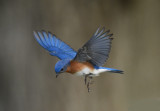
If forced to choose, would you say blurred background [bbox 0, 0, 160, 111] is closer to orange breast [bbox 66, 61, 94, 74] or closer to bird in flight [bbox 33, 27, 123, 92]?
bird in flight [bbox 33, 27, 123, 92]

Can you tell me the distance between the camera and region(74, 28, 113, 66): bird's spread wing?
248 cm

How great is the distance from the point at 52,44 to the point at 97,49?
69cm

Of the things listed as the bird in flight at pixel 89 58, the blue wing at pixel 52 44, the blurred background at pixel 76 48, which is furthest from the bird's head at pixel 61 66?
the blurred background at pixel 76 48

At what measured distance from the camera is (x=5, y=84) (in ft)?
12.0

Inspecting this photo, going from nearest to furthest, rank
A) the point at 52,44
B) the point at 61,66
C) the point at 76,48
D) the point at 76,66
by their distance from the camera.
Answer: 1. the point at 61,66
2. the point at 76,66
3. the point at 52,44
4. the point at 76,48

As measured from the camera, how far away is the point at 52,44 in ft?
10.3

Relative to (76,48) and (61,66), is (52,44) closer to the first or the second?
(76,48)

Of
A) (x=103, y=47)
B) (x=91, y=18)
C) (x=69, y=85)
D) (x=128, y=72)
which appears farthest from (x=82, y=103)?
(x=103, y=47)

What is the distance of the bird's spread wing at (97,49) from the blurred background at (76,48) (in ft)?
3.48

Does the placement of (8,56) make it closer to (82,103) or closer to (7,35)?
(7,35)

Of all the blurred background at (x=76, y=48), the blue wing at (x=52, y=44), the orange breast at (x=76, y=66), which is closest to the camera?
the orange breast at (x=76, y=66)

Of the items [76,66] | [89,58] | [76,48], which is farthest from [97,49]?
[76,48]

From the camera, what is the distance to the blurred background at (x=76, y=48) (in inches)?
141

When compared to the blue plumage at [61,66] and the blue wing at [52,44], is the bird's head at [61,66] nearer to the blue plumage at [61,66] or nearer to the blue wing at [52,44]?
the blue plumage at [61,66]
